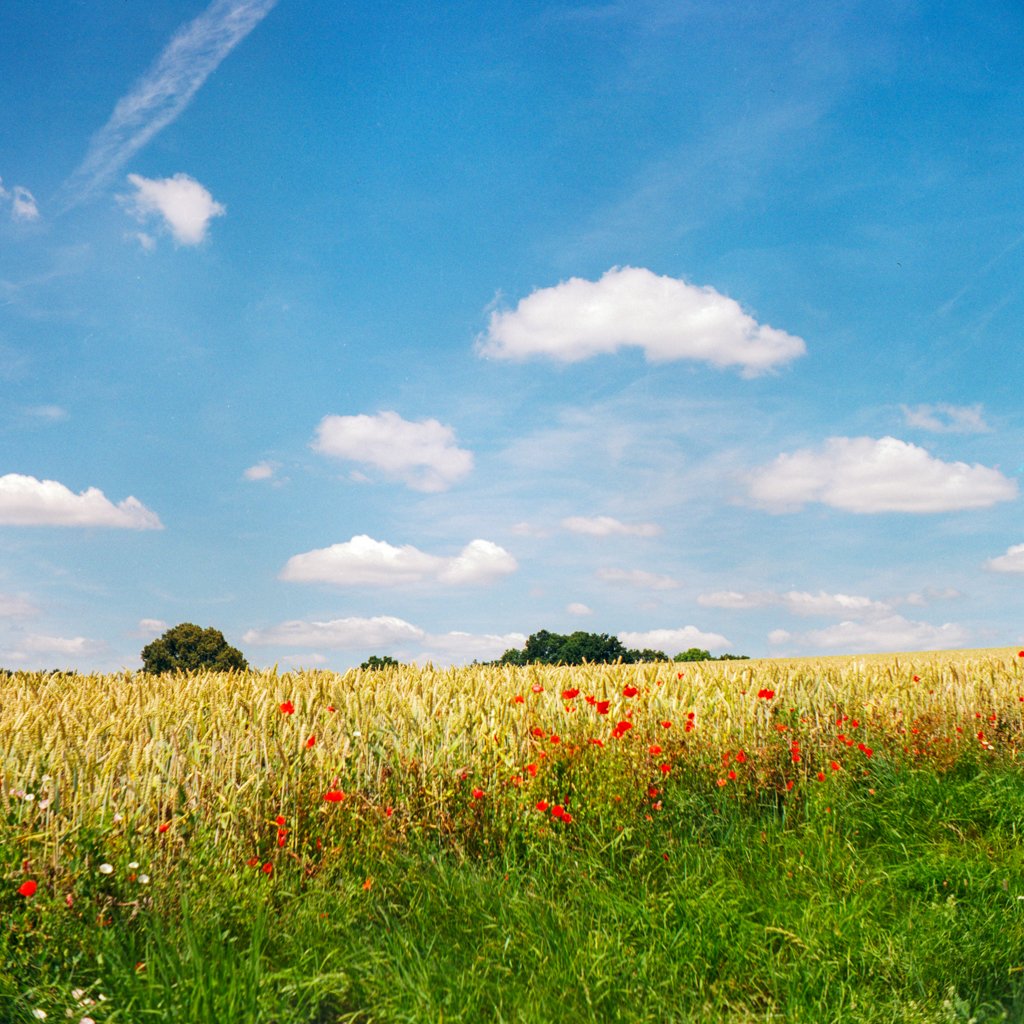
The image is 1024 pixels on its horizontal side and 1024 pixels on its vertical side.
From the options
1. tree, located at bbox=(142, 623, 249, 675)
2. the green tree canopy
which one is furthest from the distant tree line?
tree, located at bbox=(142, 623, 249, 675)

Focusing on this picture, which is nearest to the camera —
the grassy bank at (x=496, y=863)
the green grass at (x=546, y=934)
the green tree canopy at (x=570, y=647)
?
the green grass at (x=546, y=934)

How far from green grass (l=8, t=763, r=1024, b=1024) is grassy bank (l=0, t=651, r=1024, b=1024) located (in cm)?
2

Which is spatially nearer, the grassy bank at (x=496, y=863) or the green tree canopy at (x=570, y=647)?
the grassy bank at (x=496, y=863)

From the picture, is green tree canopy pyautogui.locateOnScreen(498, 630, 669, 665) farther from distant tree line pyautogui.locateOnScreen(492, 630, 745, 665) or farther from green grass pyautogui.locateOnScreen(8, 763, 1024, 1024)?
green grass pyautogui.locateOnScreen(8, 763, 1024, 1024)

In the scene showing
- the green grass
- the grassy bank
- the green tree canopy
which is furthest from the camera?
the green tree canopy

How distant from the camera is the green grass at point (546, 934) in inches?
125

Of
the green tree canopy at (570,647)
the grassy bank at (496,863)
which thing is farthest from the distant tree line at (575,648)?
the grassy bank at (496,863)

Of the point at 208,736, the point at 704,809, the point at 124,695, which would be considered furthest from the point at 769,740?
the point at 124,695

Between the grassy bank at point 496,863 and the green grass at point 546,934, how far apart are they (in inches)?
0.6

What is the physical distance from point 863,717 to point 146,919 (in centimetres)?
613

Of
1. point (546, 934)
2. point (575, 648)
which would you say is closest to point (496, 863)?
point (546, 934)

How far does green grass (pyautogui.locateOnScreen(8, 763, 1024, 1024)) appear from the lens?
317cm

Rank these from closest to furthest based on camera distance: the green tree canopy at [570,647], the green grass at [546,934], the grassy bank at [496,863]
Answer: the green grass at [546,934] < the grassy bank at [496,863] < the green tree canopy at [570,647]

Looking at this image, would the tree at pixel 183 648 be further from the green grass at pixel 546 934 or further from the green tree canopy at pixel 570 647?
the green grass at pixel 546 934
